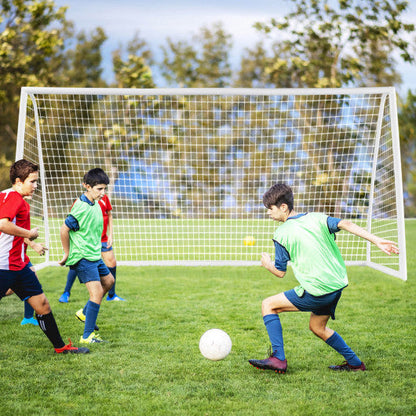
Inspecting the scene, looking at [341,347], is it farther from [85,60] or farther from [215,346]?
[85,60]

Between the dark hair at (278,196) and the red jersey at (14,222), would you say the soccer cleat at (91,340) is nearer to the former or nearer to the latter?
the red jersey at (14,222)

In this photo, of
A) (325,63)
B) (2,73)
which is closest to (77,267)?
(2,73)

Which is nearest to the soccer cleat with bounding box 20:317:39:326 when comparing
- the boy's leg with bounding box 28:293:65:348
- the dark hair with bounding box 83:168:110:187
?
the boy's leg with bounding box 28:293:65:348

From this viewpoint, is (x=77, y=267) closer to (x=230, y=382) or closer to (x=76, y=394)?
(x=76, y=394)

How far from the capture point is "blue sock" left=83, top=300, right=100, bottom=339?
17.2 feet

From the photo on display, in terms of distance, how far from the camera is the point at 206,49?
37.8 m

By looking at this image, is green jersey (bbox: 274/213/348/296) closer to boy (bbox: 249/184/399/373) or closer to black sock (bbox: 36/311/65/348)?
boy (bbox: 249/184/399/373)

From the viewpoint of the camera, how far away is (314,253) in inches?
159

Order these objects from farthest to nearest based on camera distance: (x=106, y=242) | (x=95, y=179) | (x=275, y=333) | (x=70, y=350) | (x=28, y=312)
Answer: (x=106, y=242)
(x=28, y=312)
(x=95, y=179)
(x=70, y=350)
(x=275, y=333)

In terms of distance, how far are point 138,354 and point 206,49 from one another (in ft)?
116

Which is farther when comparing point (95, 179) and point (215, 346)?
point (95, 179)

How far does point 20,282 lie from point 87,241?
2.82 feet

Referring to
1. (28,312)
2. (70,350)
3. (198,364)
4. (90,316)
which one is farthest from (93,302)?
(28,312)

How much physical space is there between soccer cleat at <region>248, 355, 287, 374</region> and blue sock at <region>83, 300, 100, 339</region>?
1.80 m
